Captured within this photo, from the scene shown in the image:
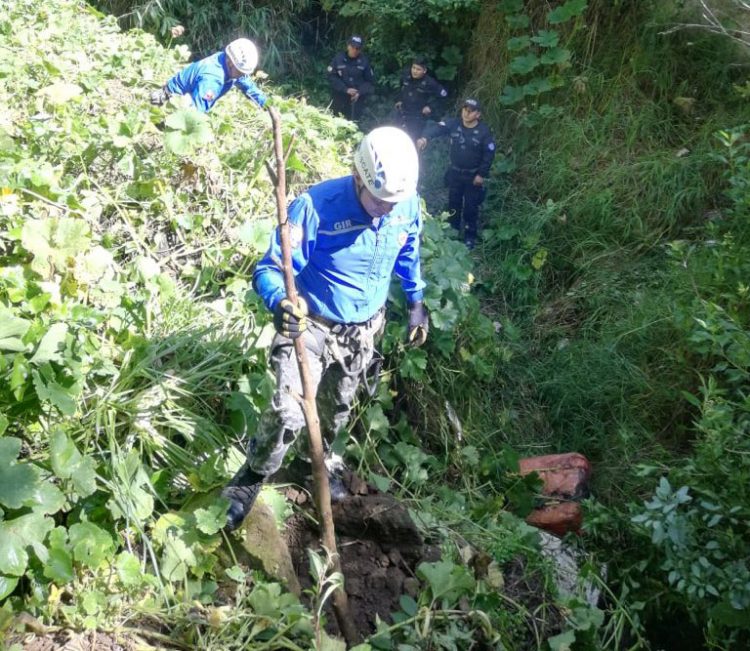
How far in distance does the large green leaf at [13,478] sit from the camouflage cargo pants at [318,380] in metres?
0.98

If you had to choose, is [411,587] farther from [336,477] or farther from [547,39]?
[547,39]

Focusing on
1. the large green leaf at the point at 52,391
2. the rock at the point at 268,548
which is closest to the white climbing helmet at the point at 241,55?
the large green leaf at the point at 52,391

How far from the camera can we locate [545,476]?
14.1 ft

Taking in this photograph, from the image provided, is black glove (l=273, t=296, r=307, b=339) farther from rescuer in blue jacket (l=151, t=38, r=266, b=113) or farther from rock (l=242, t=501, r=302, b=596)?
rescuer in blue jacket (l=151, t=38, r=266, b=113)

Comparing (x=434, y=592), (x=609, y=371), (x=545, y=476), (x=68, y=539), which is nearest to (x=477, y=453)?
(x=545, y=476)

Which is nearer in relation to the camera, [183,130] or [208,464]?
[208,464]

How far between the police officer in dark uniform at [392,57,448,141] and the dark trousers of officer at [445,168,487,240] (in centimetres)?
148

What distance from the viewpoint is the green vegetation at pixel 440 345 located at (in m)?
2.71

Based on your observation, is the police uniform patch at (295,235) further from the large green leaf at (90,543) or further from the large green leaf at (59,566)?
the large green leaf at (59,566)

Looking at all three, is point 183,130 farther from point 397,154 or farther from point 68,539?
point 68,539

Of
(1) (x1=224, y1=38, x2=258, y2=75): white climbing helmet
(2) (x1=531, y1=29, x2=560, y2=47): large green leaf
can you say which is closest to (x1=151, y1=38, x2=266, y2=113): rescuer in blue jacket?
(1) (x1=224, y1=38, x2=258, y2=75): white climbing helmet

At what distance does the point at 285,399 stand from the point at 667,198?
4.08 m

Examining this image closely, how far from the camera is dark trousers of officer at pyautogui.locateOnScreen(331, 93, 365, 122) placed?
8.71 meters

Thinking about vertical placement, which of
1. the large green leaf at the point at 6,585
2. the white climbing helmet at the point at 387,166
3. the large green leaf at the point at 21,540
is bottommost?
the large green leaf at the point at 6,585
